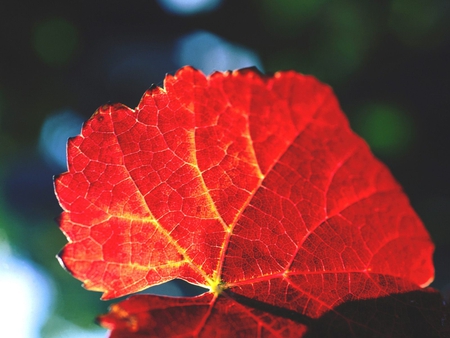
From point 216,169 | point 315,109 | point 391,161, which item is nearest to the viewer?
point 315,109

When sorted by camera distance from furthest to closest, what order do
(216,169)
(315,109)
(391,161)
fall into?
(391,161) → (216,169) → (315,109)

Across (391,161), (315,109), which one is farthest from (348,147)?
(391,161)

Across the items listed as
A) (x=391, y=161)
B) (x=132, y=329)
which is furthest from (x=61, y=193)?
(x=391, y=161)

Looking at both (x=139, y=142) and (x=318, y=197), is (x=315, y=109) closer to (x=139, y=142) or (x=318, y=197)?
(x=318, y=197)

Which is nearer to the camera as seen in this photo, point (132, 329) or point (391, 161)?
point (132, 329)

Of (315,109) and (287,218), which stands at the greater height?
(315,109)

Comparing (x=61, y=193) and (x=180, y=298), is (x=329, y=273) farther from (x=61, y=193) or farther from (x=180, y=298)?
(x=61, y=193)

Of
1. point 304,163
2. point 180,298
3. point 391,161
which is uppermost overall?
point 304,163
